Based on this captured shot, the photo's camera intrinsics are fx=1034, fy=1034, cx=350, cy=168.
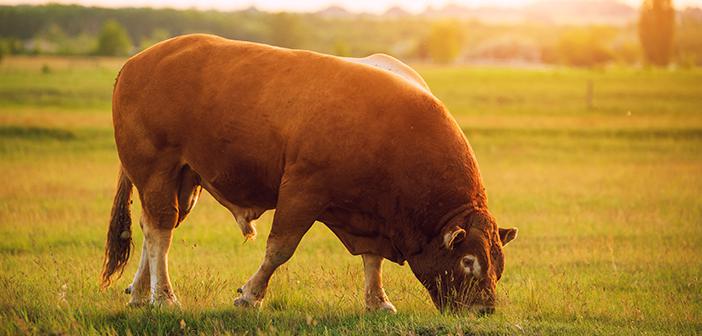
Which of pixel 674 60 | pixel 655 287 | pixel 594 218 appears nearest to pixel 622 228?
pixel 594 218

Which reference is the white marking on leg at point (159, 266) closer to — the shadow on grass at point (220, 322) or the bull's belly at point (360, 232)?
the shadow on grass at point (220, 322)

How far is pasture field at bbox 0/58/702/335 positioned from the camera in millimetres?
8609

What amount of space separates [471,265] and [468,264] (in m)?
0.03

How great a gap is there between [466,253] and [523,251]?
648 cm

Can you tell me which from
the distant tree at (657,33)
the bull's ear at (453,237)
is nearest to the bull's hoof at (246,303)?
the bull's ear at (453,237)

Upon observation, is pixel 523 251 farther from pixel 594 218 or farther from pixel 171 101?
pixel 171 101

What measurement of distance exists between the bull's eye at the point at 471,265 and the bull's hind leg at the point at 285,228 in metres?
1.24

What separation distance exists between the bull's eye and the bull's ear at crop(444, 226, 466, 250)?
0.15 metres

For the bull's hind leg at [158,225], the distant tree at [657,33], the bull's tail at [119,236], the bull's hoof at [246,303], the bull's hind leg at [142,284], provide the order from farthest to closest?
1. the distant tree at [657,33]
2. the bull's tail at [119,236]
3. the bull's hind leg at [142,284]
4. the bull's hind leg at [158,225]
5. the bull's hoof at [246,303]

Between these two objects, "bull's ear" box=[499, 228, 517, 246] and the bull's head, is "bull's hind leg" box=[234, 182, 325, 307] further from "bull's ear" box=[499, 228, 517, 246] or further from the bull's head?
"bull's ear" box=[499, 228, 517, 246]

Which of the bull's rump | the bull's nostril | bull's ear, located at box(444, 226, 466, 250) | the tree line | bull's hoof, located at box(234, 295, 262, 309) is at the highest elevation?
the bull's rump

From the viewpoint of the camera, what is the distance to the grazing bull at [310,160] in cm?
832

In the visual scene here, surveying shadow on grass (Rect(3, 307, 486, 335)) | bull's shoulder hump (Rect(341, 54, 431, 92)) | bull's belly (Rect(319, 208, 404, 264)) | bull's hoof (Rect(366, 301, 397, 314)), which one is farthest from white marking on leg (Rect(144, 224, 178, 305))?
bull's shoulder hump (Rect(341, 54, 431, 92))

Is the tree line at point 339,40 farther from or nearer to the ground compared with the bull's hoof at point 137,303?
nearer to the ground
